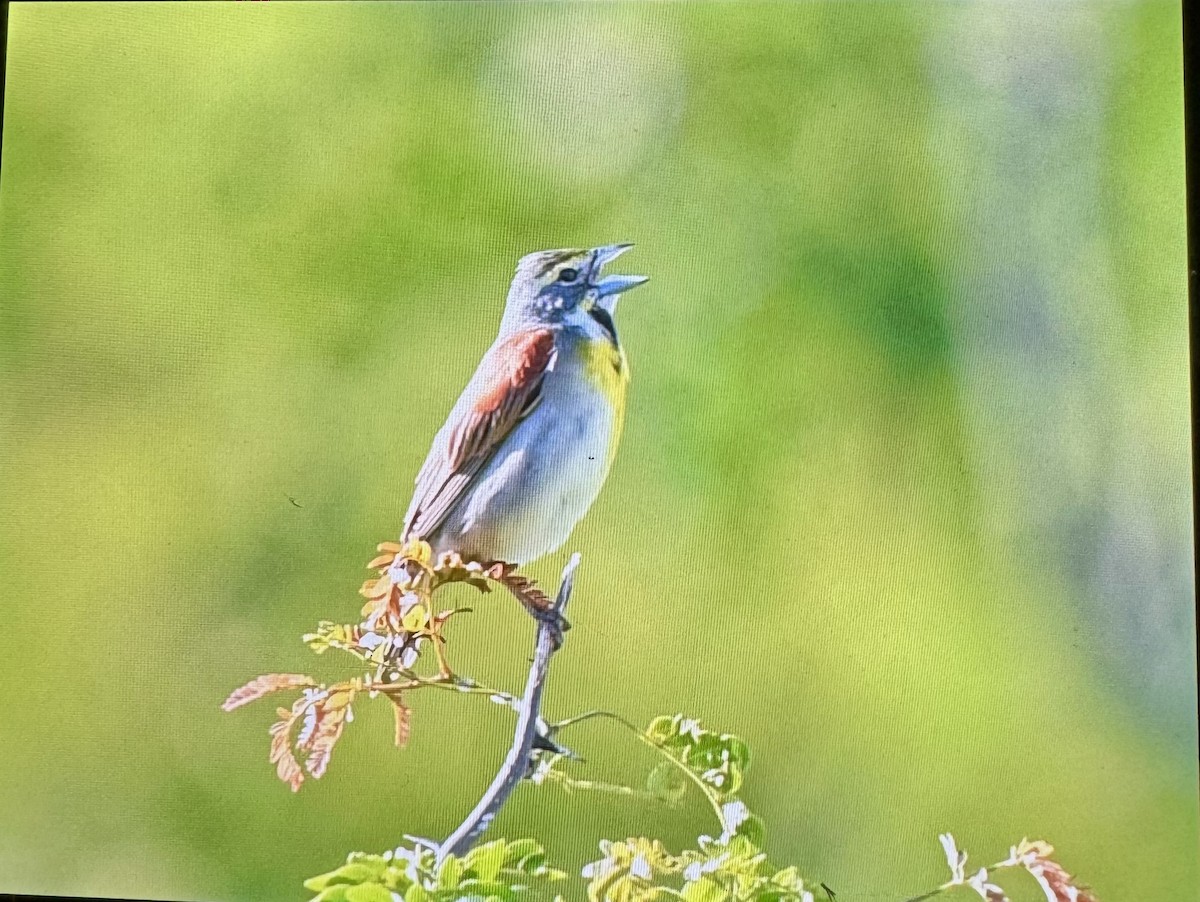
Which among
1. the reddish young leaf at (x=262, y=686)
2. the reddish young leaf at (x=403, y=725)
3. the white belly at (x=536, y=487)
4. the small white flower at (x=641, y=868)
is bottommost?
the small white flower at (x=641, y=868)

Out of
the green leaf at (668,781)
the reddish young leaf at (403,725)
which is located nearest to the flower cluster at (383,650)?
the reddish young leaf at (403,725)

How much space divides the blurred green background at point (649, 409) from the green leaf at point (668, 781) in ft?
0.04

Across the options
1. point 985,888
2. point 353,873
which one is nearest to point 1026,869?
point 985,888

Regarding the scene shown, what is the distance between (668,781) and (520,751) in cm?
10

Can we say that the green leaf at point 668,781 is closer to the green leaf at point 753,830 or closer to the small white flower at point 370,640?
the green leaf at point 753,830

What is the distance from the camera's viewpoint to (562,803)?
623mm

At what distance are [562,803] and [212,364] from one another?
0.37m

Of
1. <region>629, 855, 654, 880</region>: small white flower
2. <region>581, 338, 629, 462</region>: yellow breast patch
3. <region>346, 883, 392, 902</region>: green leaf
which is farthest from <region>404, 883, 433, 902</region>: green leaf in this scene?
<region>581, 338, 629, 462</region>: yellow breast patch

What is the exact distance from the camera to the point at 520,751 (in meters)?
0.63

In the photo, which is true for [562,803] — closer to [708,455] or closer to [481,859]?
[481,859]

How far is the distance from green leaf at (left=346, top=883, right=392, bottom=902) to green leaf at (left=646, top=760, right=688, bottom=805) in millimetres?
176

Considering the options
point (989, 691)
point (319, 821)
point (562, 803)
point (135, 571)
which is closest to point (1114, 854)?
point (989, 691)

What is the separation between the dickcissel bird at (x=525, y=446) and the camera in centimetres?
64

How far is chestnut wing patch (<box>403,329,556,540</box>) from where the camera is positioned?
0.64 metres
